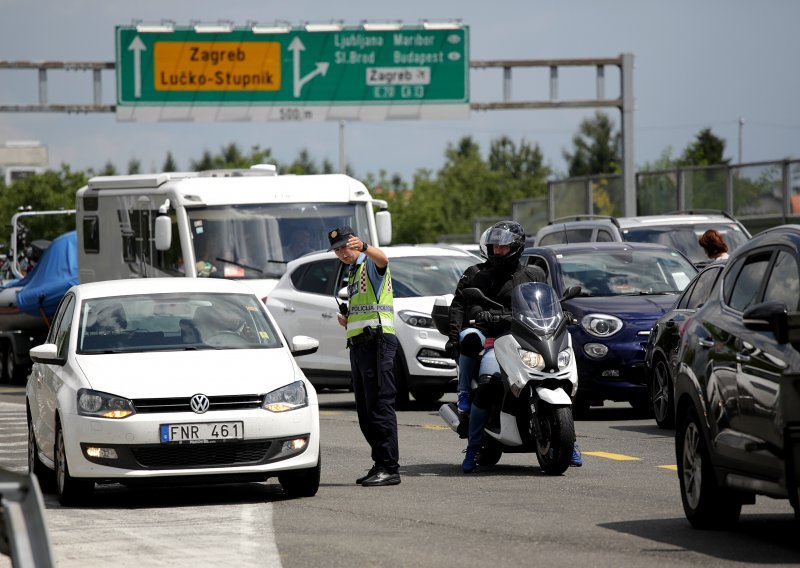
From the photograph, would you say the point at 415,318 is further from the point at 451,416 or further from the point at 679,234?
the point at 451,416

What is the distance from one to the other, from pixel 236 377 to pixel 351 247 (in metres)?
1.43

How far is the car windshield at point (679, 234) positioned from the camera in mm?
22984

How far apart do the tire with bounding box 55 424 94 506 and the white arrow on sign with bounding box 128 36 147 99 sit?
99.1ft

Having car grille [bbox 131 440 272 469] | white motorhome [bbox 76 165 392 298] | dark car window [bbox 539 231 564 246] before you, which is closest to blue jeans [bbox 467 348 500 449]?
car grille [bbox 131 440 272 469]

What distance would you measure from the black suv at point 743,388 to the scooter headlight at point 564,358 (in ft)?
8.35

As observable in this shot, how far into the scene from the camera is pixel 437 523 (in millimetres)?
9820

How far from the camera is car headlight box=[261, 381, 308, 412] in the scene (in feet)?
A: 36.6

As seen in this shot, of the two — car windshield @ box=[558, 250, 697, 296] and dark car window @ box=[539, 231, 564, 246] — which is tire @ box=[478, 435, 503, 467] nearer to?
car windshield @ box=[558, 250, 697, 296]

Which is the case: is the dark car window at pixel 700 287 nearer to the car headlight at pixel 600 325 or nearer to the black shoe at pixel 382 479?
the car headlight at pixel 600 325

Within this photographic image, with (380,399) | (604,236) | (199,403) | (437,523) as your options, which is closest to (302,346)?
(380,399)

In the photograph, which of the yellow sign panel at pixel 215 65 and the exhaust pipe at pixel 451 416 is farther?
the yellow sign panel at pixel 215 65

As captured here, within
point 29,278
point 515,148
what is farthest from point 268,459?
point 515,148

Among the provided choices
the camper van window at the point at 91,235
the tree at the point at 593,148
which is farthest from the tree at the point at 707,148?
the camper van window at the point at 91,235

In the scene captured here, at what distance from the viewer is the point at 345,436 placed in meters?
16.4
